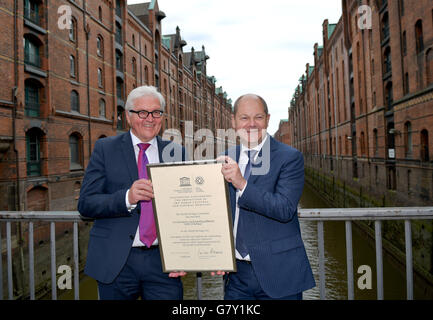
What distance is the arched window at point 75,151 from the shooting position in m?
16.3

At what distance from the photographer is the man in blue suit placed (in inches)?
72.6

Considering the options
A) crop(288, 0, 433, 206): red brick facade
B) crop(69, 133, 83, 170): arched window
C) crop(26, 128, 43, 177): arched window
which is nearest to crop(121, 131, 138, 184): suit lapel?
crop(288, 0, 433, 206): red brick facade

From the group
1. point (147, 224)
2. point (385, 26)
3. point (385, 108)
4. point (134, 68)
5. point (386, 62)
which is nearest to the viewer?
point (147, 224)

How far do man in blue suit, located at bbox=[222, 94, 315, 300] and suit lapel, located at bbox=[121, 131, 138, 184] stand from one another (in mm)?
660

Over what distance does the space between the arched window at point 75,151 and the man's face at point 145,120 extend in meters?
15.5

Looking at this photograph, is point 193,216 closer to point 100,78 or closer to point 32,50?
point 32,50

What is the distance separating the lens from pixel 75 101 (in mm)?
16719

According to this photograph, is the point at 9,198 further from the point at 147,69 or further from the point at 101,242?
the point at 147,69

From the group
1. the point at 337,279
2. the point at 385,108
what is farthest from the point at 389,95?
the point at 337,279

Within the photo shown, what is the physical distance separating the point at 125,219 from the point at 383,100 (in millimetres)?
19162

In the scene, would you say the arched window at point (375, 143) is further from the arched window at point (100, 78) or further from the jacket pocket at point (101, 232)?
the jacket pocket at point (101, 232)

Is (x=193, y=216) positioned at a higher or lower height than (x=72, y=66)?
lower

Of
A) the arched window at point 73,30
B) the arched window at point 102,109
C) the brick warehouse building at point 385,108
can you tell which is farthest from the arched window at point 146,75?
the brick warehouse building at point 385,108

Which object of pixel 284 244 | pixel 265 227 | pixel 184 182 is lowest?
pixel 284 244
